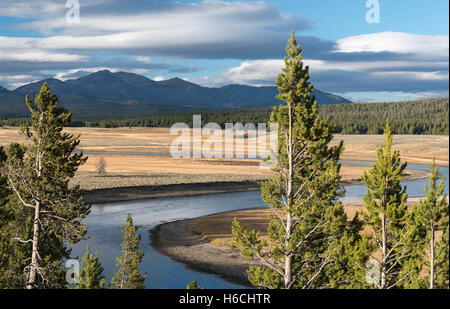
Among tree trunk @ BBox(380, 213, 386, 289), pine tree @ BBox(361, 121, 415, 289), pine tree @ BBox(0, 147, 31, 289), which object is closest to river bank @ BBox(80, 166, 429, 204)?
pine tree @ BBox(0, 147, 31, 289)

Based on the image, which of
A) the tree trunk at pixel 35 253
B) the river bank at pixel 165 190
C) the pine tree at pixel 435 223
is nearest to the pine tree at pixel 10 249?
the tree trunk at pixel 35 253

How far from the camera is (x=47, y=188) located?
79.2 ft

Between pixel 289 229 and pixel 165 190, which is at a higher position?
pixel 289 229

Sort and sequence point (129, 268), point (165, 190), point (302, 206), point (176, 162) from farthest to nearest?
point (176, 162), point (165, 190), point (129, 268), point (302, 206)

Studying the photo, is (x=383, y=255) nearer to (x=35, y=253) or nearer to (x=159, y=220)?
(x=35, y=253)

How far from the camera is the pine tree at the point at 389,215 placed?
19906 millimetres

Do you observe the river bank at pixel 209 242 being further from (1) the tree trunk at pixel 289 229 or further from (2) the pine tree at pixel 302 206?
(1) the tree trunk at pixel 289 229

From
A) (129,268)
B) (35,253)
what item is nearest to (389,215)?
(129,268)

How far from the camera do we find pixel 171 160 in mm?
118625

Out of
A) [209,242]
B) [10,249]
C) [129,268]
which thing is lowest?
[209,242]

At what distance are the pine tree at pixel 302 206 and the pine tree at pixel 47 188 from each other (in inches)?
346

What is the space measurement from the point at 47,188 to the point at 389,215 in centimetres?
1623

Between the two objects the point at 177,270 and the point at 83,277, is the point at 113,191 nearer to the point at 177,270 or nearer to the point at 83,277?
the point at 177,270
